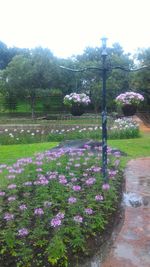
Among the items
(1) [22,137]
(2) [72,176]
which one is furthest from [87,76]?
(2) [72,176]

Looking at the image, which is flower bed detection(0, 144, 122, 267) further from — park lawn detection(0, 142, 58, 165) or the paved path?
→ park lawn detection(0, 142, 58, 165)

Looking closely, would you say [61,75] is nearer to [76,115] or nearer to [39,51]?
[39,51]

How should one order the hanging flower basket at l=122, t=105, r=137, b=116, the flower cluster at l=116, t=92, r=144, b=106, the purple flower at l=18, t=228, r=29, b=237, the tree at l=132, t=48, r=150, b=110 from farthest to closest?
1. the tree at l=132, t=48, r=150, b=110
2. the hanging flower basket at l=122, t=105, r=137, b=116
3. the flower cluster at l=116, t=92, r=144, b=106
4. the purple flower at l=18, t=228, r=29, b=237

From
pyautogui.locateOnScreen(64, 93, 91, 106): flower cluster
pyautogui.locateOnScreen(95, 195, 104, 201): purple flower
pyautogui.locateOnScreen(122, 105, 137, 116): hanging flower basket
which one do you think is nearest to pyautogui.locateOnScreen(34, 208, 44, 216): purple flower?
pyautogui.locateOnScreen(95, 195, 104, 201): purple flower

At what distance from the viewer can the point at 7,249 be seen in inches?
119

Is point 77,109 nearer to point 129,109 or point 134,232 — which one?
point 129,109

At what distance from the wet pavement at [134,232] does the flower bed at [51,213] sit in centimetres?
20

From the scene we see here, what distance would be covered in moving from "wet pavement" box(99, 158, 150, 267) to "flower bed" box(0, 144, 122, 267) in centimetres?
20

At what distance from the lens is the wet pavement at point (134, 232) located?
2.98 metres

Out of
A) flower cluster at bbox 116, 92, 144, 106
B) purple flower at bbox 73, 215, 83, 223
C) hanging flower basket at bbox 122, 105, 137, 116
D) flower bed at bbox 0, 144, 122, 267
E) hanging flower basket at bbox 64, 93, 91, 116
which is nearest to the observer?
flower bed at bbox 0, 144, 122, 267

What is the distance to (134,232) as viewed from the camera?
11.7ft

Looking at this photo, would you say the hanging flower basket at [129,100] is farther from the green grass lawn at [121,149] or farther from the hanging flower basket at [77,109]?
the green grass lawn at [121,149]

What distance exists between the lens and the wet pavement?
9.77 ft

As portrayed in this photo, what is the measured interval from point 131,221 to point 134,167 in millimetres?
2869
